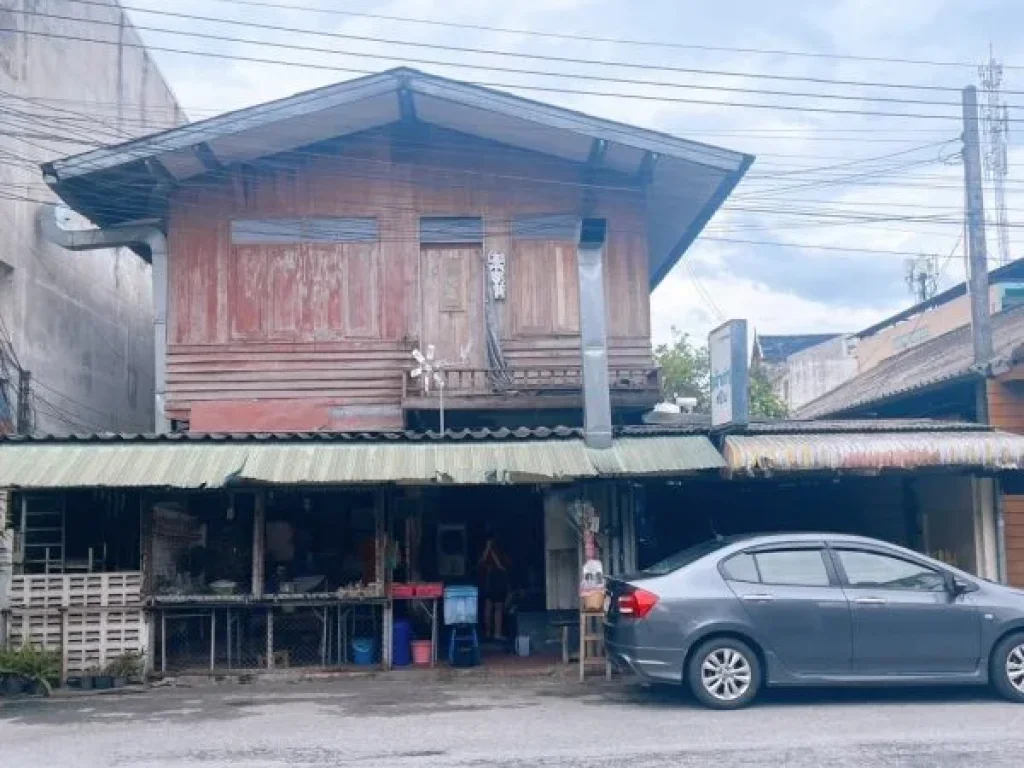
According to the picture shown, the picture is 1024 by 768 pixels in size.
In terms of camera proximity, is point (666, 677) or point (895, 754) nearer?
point (895, 754)

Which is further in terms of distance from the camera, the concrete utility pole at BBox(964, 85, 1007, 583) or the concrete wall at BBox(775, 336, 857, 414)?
the concrete wall at BBox(775, 336, 857, 414)

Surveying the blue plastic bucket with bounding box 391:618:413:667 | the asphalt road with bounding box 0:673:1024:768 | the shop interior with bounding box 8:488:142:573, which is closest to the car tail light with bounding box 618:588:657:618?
the asphalt road with bounding box 0:673:1024:768

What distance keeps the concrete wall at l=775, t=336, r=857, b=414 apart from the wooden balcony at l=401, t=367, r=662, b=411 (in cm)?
2782

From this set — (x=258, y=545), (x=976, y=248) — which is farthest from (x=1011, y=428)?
(x=258, y=545)

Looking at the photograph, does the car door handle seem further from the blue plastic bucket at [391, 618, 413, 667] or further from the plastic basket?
the blue plastic bucket at [391, 618, 413, 667]

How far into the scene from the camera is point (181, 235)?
15336mm

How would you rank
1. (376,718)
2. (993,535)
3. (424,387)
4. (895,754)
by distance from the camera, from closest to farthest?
1. (895,754)
2. (376,718)
3. (993,535)
4. (424,387)

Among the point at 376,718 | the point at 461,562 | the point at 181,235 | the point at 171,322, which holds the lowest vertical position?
the point at 376,718

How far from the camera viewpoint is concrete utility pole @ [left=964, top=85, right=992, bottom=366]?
1620 cm

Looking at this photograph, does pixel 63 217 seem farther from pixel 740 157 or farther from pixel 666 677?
pixel 666 677

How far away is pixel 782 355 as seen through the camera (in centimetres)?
4725

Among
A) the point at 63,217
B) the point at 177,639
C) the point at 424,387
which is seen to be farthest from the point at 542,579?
the point at 63,217

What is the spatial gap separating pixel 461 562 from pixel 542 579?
4.03ft

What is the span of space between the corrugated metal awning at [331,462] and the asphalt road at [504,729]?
224 centimetres
